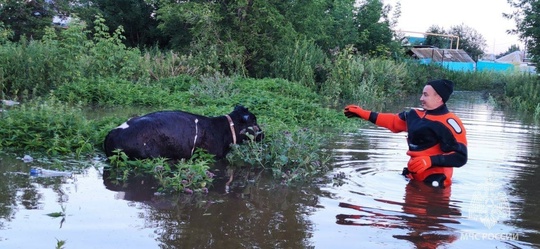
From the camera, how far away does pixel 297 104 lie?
44.3 ft

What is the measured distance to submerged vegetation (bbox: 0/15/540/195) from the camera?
7852 millimetres

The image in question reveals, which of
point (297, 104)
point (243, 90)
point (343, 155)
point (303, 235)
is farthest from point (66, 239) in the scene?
point (243, 90)

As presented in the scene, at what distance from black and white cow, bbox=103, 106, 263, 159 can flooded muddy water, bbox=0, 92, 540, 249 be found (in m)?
0.42

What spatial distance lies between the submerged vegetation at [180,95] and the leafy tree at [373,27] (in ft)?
20.0

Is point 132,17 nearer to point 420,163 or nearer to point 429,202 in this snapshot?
point 420,163

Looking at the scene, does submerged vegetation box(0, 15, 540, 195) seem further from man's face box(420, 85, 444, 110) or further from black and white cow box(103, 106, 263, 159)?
man's face box(420, 85, 444, 110)

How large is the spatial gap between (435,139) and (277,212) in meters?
2.39

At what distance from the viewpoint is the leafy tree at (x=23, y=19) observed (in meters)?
28.1

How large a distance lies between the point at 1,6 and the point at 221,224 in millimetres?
26218

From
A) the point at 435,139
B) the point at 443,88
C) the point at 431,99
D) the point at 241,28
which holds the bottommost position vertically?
the point at 435,139

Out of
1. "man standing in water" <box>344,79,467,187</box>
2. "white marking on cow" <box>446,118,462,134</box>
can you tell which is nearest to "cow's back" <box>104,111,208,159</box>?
"man standing in water" <box>344,79,467,187</box>

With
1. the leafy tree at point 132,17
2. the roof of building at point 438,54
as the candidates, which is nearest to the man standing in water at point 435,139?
the leafy tree at point 132,17

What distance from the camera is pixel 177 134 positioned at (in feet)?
25.5

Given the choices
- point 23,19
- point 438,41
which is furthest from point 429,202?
point 438,41
